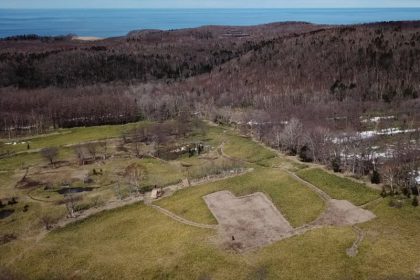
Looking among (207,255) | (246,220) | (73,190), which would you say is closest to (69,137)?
(73,190)

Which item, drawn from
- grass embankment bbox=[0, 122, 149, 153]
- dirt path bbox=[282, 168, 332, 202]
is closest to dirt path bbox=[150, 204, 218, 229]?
dirt path bbox=[282, 168, 332, 202]

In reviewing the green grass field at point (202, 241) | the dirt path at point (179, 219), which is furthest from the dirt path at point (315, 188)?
the dirt path at point (179, 219)

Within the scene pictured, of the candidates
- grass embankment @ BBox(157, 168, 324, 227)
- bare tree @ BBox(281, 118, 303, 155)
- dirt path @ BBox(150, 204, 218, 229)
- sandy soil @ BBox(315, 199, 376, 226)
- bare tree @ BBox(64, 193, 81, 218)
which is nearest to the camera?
sandy soil @ BBox(315, 199, 376, 226)

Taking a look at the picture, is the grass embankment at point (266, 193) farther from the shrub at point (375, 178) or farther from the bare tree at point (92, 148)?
the bare tree at point (92, 148)

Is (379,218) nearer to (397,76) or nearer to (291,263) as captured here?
(291,263)

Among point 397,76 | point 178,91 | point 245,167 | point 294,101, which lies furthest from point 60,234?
point 397,76

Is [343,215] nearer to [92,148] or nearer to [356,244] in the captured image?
[356,244]

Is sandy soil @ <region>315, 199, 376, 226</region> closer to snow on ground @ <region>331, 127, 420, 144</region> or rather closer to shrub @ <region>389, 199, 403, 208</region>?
shrub @ <region>389, 199, 403, 208</region>
